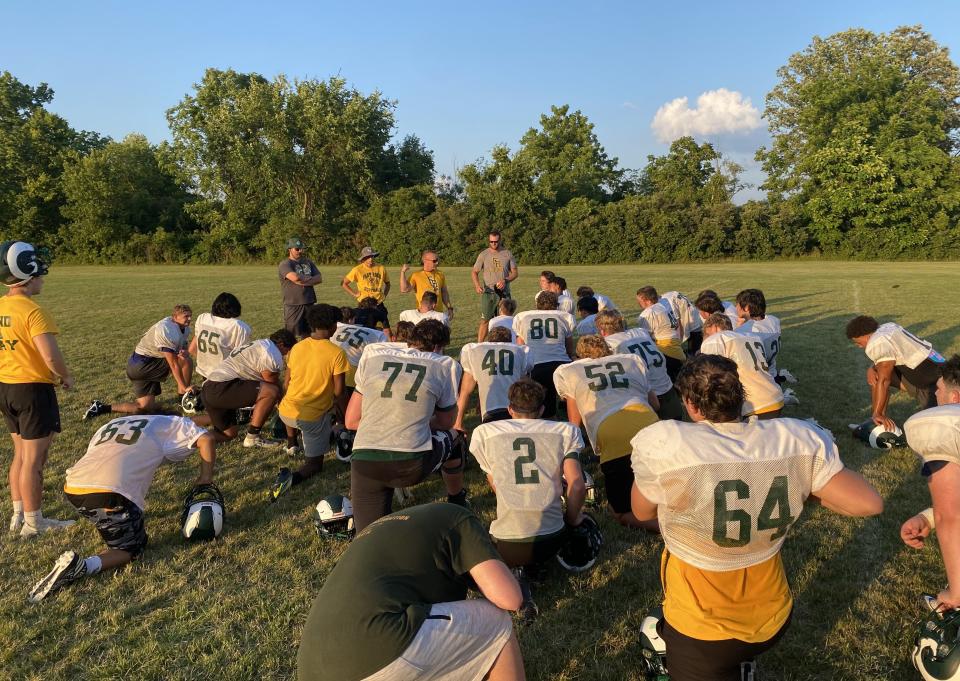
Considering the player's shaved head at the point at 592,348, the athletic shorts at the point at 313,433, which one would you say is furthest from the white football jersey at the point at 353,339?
the player's shaved head at the point at 592,348

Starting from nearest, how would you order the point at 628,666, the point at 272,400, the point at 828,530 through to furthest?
the point at 628,666, the point at 828,530, the point at 272,400

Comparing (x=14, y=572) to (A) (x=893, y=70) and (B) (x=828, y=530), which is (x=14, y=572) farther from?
Answer: (A) (x=893, y=70)

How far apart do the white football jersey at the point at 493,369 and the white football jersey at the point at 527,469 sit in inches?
64.6

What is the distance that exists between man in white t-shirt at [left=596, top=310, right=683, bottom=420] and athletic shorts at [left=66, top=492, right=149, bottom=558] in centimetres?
430

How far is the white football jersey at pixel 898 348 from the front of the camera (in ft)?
19.2

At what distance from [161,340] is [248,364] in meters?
2.12

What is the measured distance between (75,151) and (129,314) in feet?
133

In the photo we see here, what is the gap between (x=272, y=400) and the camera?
630 cm

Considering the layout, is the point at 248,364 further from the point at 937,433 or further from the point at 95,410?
the point at 937,433

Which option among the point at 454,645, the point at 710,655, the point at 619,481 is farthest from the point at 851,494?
the point at 619,481

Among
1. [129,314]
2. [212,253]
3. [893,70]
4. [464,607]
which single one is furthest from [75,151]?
[893,70]

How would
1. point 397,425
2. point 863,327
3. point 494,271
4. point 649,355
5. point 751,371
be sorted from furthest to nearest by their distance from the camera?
1. point 494,271
2. point 863,327
3. point 649,355
4. point 751,371
5. point 397,425

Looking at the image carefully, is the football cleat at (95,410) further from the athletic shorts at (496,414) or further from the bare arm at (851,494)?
the bare arm at (851,494)

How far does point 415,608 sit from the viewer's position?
2.09 meters
